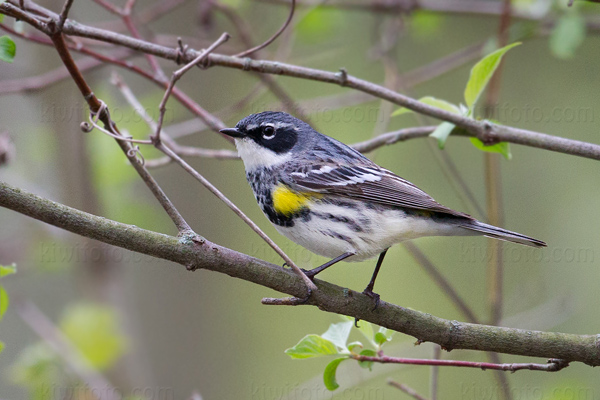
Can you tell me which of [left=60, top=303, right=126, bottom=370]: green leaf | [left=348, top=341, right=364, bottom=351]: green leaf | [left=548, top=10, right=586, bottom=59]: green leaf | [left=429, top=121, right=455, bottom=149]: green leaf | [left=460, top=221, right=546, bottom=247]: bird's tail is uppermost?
[left=548, top=10, right=586, bottom=59]: green leaf

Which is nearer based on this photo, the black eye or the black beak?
the black beak

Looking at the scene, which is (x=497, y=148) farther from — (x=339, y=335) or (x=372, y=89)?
(x=339, y=335)

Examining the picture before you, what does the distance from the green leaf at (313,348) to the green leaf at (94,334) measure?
8.44 ft

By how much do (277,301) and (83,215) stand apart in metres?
0.80

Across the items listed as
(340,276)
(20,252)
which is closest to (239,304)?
(340,276)

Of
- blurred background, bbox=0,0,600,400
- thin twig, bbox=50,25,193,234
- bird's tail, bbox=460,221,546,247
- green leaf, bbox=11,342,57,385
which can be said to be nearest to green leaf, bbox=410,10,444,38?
blurred background, bbox=0,0,600,400

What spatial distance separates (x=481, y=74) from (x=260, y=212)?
5056 mm

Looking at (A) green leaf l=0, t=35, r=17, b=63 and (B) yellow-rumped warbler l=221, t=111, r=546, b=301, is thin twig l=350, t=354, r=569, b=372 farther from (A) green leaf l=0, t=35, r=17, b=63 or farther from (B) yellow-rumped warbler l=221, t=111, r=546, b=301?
(A) green leaf l=0, t=35, r=17, b=63

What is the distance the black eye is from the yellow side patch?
1.29 ft

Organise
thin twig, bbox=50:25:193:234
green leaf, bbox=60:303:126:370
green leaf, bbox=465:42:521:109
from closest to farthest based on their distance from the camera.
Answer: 1. thin twig, bbox=50:25:193:234
2. green leaf, bbox=465:42:521:109
3. green leaf, bbox=60:303:126:370

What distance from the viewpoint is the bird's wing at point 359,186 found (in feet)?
11.4

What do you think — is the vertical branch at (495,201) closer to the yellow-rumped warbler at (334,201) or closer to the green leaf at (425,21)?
the yellow-rumped warbler at (334,201)

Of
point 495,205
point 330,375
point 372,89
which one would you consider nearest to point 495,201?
point 495,205

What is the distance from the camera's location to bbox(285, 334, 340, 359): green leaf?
2.64 metres
